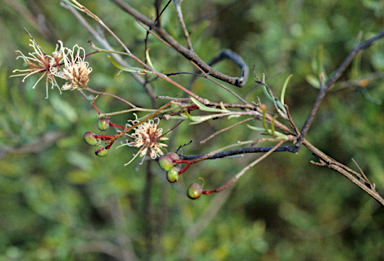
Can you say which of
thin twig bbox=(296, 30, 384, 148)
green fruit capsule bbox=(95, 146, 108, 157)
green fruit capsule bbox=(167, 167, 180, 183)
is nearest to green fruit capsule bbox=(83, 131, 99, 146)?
green fruit capsule bbox=(95, 146, 108, 157)

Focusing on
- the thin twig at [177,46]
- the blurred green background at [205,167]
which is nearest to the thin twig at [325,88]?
the thin twig at [177,46]

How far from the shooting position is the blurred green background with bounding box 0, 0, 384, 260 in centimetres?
94

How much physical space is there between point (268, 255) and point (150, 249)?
62cm

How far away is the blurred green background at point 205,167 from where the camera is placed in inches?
36.8

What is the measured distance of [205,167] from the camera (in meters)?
1.26

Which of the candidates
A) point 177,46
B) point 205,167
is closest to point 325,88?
point 177,46

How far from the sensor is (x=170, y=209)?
1292mm

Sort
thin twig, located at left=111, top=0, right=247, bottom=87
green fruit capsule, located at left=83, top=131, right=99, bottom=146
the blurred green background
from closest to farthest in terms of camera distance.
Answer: thin twig, located at left=111, top=0, right=247, bottom=87
green fruit capsule, located at left=83, top=131, right=99, bottom=146
the blurred green background

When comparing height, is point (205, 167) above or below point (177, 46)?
above

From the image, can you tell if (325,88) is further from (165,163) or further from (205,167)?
(205,167)

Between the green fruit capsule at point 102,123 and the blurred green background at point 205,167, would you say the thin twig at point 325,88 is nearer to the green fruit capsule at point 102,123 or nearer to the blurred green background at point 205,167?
the green fruit capsule at point 102,123

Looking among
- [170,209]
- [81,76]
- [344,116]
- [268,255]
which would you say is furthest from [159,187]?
[81,76]

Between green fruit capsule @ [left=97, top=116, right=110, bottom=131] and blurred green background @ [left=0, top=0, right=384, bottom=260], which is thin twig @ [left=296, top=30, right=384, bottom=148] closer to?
green fruit capsule @ [left=97, top=116, right=110, bottom=131]

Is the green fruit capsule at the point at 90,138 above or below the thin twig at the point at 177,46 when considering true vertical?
below
